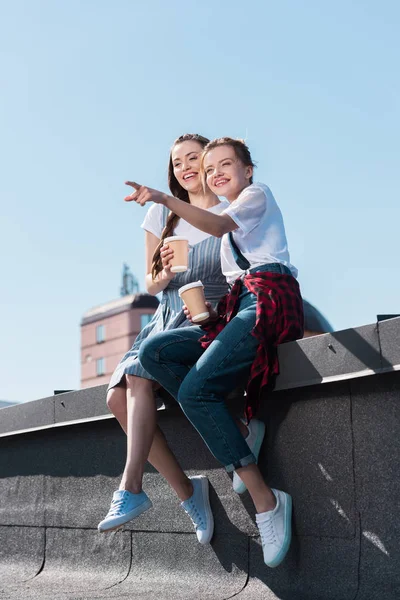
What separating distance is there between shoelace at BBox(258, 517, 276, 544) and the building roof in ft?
245

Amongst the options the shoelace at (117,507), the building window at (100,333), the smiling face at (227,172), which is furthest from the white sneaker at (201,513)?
the building window at (100,333)

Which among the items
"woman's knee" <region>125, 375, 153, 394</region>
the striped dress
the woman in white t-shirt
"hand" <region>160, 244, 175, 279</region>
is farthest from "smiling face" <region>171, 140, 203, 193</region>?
"woman's knee" <region>125, 375, 153, 394</region>

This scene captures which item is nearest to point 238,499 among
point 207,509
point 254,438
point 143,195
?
point 207,509

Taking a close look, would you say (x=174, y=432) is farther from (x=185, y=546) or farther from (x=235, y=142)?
(x=235, y=142)

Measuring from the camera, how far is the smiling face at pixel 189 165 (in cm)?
465

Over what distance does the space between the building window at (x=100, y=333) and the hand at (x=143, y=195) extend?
267 ft

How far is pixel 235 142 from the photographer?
414 cm

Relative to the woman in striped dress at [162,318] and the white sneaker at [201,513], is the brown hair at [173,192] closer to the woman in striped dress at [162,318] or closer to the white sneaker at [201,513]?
the woman in striped dress at [162,318]

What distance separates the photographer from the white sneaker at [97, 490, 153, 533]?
375cm

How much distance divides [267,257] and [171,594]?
1.65 metres

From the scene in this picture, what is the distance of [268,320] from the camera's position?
11.9ft

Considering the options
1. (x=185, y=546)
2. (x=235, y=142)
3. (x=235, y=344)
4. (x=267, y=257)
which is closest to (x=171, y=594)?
(x=185, y=546)

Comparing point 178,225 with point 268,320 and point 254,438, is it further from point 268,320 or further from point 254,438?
point 254,438

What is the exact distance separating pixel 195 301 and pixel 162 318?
760 millimetres
